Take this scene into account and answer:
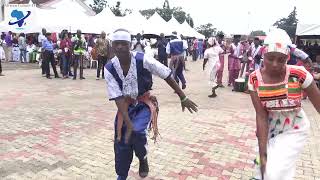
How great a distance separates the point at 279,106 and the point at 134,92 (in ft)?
4.66

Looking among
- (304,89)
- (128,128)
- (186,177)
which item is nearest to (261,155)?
(304,89)

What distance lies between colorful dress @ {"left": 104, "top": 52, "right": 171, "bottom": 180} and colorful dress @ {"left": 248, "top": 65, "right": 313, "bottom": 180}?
1.12 meters

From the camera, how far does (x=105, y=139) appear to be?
6.08 meters

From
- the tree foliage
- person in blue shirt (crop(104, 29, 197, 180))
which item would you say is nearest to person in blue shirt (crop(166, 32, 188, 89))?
person in blue shirt (crop(104, 29, 197, 180))

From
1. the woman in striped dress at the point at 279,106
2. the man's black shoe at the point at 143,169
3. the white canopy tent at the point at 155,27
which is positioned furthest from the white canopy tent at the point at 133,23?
the woman in striped dress at the point at 279,106

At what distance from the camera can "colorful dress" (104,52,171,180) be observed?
384cm

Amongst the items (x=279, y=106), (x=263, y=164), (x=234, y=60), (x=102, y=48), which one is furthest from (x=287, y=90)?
(x=102, y=48)

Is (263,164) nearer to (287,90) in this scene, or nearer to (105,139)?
(287,90)

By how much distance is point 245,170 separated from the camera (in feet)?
16.0

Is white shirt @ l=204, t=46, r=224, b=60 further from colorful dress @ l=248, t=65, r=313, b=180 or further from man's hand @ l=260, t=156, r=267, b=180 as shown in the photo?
man's hand @ l=260, t=156, r=267, b=180

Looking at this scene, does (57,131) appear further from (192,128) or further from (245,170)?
(245,170)

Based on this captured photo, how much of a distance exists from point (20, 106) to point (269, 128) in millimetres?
6652

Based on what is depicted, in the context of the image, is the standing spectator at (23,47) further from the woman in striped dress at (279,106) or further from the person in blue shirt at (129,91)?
the woman in striped dress at (279,106)

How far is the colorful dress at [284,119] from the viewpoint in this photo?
9.71 feet
